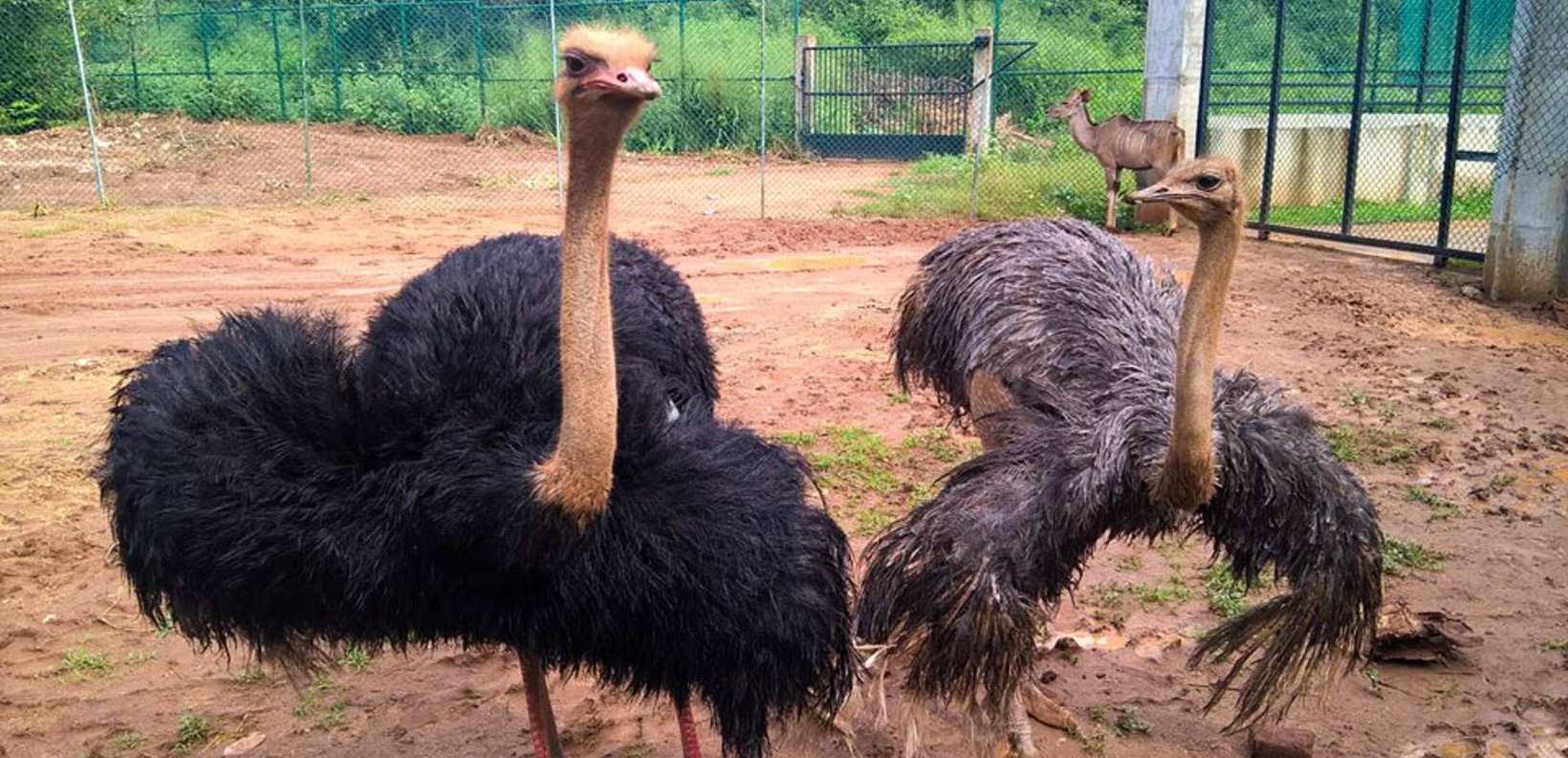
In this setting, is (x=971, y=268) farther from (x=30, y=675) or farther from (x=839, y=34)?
(x=839, y=34)

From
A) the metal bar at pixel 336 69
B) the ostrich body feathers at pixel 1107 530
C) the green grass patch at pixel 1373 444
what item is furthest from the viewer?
the metal bar at pixel 336 69

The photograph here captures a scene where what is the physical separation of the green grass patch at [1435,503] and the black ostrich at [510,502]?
3.19 meters

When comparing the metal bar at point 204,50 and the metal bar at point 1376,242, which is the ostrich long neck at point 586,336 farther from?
the metal bar at point 204,50

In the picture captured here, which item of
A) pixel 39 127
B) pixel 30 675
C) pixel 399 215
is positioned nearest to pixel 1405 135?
pixel 399 215

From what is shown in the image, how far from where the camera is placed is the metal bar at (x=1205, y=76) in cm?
1198

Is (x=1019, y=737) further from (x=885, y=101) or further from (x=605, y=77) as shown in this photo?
(x=885, y=101)

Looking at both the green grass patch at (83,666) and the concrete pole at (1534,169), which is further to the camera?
the concrete pole at (1534,169)

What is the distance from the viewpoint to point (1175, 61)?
12297 mm

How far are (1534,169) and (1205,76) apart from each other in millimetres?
3759

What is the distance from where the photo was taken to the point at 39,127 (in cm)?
1822

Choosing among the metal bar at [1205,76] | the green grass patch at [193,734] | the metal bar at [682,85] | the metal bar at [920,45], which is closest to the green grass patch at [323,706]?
the green grass patch at [193,734]

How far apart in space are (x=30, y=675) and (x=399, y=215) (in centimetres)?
1026

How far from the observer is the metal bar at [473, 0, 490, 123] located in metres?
20.2

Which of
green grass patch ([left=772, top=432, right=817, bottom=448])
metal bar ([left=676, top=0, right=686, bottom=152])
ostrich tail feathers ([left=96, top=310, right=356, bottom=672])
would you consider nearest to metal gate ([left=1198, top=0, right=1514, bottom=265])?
green grass patch ([left=772, top=432, right=817, bottom=448])
